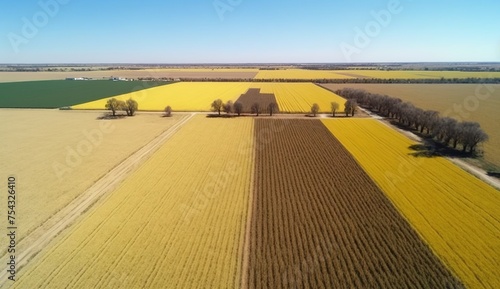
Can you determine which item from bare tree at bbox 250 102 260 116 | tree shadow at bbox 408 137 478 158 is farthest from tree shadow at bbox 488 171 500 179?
bare tree at bbox 250 102 260 116

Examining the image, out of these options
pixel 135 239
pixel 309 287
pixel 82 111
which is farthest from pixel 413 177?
pixel 82 111

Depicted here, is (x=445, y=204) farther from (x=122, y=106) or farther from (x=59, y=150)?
(x=122, y=106)

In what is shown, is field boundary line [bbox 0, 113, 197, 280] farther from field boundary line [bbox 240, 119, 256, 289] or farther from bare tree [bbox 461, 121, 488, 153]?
Result: bare tree [bbox 461, 121, 488, 153]

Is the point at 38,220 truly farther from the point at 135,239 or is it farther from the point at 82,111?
the point at 82,111

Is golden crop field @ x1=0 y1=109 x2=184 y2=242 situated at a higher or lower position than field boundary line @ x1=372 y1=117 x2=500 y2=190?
lower

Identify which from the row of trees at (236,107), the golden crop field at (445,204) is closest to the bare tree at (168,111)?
the row of trees at (236,107)

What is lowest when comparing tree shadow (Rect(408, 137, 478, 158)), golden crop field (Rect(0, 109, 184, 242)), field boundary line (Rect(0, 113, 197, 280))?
field boundary line (Rect(0, 113, 197, 280))

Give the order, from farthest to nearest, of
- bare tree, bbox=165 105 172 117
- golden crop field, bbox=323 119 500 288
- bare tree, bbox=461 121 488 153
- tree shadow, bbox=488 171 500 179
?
bare tree, bbox=165 105 172 117 → bare tree, bbox=461 121 488 153 → tree shadow, bbox=488 171 500 179 → golden crop field, bbox=323 119 500 288
